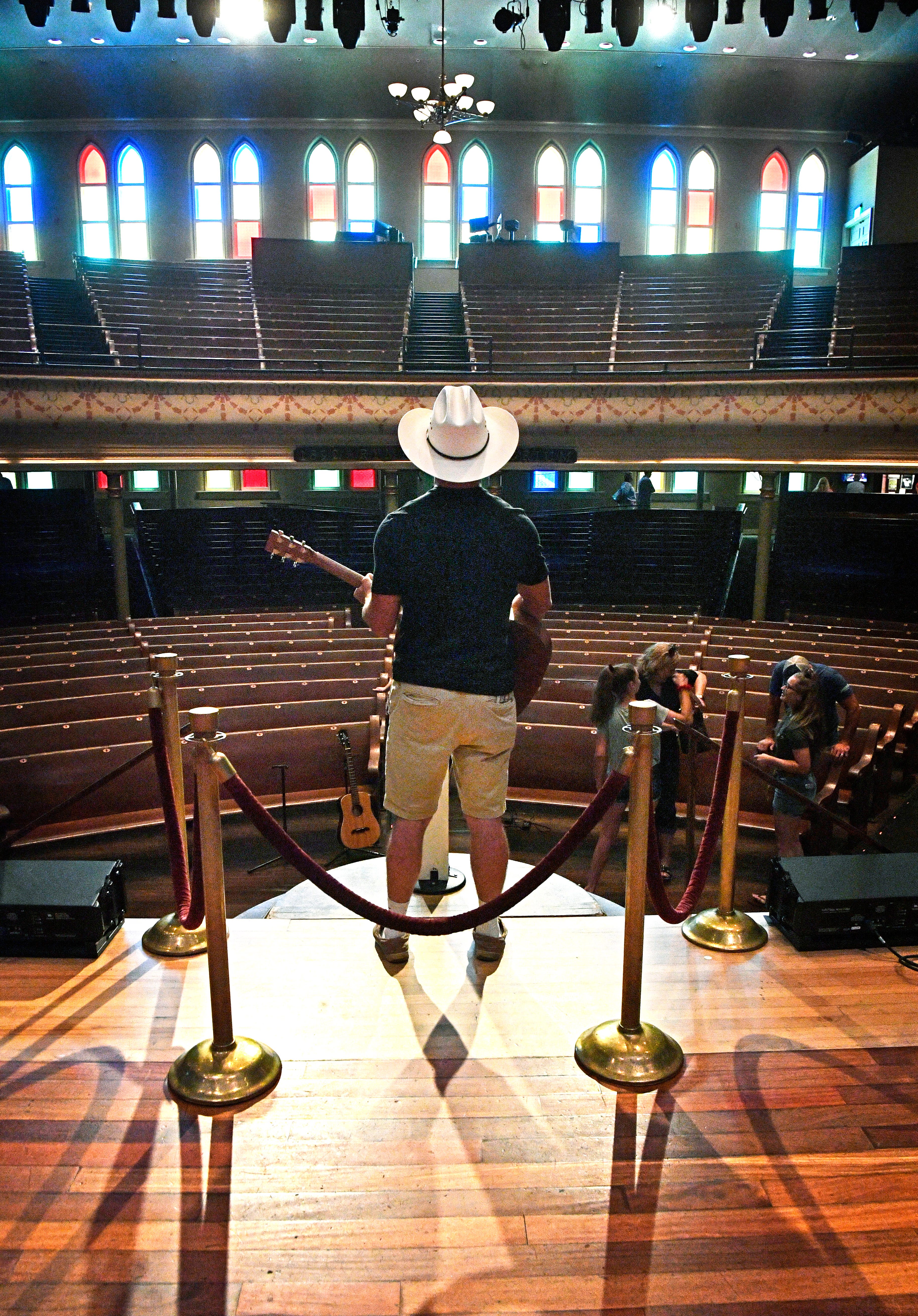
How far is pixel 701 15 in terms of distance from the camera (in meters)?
9.97

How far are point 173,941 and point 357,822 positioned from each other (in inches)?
111

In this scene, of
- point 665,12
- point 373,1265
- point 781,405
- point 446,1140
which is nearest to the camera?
point 373,1265

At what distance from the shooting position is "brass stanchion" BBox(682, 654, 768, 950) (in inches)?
116

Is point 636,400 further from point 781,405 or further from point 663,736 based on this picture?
point 663,736

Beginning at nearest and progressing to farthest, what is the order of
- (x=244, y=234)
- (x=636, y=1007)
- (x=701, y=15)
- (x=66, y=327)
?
(x=636, y=1007)
(x=701, y=15)
(x=66, y=327)
(x=244, y=234)

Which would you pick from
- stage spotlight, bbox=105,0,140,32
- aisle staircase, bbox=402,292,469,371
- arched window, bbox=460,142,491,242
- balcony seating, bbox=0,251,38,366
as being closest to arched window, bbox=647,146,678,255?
arched window, bbox=460,142,491,242

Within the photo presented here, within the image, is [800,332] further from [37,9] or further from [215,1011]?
[215,1011]

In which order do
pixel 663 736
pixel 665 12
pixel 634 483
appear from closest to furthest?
pixel 663 736
pixel 665 12
pixel 634 483

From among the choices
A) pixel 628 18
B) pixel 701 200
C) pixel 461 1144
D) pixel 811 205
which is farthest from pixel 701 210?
pixel 461 1144

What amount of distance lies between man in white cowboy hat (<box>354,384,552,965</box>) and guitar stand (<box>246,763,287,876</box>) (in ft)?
8.91

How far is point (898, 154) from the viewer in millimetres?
16688

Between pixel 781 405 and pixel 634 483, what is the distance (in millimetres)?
6987

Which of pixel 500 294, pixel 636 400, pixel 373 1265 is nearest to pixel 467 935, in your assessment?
pixel 373 1265

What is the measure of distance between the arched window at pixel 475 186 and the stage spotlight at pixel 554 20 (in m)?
7.48
